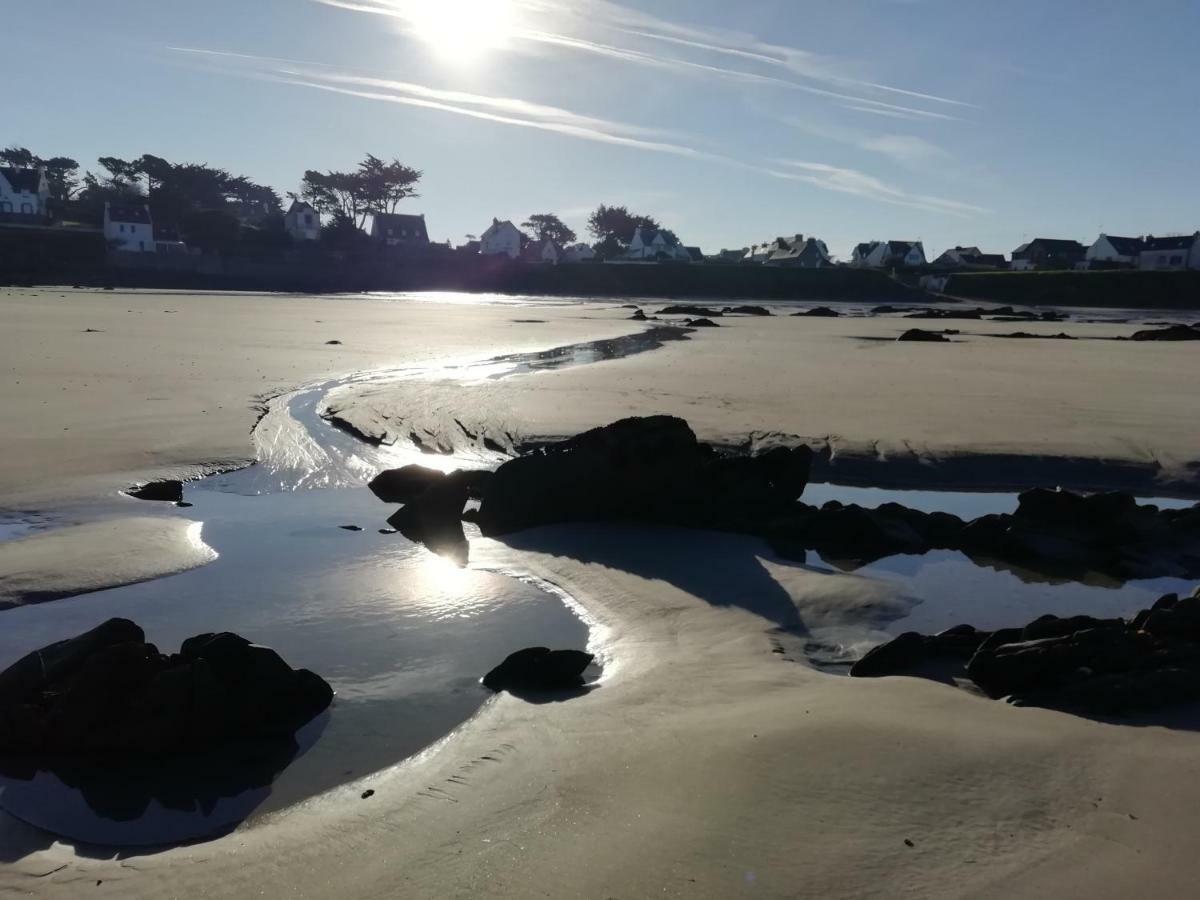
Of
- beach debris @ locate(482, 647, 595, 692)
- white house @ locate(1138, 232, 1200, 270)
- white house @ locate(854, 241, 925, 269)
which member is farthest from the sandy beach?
white house @ locate(854, 241, 925, 269)

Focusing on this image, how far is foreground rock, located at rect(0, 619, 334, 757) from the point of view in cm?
505

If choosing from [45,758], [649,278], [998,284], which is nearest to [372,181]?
[649,278]

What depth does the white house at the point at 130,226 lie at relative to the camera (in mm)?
95875

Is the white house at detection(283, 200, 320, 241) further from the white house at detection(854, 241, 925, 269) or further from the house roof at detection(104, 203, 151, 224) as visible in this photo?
the white house at detection(854, 241, 925, 269)

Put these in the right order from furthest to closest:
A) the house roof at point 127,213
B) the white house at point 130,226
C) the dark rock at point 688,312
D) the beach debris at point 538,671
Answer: the house roof at point 127,213
the white house at point 130,226
the dark rock at point 688,312
the beach debris at point 538,671

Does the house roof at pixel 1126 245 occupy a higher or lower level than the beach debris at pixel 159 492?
higher

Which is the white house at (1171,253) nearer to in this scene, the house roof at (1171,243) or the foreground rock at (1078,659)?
the house roof at (1171,243)

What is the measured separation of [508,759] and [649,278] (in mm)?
97329

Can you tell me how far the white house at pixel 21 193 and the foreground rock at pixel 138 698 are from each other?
124m

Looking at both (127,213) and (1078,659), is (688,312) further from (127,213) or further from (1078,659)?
(127,213)

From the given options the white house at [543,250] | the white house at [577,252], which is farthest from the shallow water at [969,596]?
the white house at [577,252]

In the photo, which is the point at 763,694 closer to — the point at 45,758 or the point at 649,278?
the point at 45,758

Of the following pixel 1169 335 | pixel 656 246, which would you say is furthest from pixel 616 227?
pixel 1169 335

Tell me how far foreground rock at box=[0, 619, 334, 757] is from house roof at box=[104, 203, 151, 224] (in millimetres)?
106011
